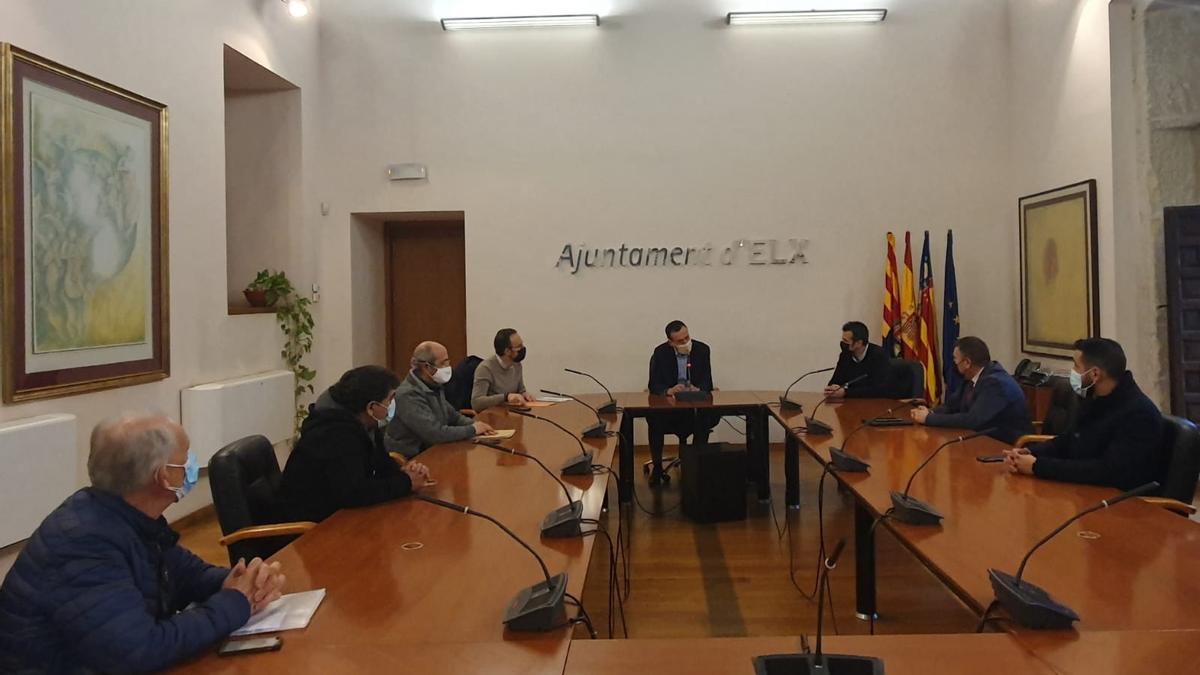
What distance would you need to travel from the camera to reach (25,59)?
3.61 metres

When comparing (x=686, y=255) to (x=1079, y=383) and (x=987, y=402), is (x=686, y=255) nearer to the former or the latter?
(x=987, y=402)

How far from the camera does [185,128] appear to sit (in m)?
4.95

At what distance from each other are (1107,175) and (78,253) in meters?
6.14

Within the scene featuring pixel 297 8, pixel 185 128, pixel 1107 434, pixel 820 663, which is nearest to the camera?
pixel 820 663

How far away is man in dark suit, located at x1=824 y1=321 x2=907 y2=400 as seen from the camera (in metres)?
5.39

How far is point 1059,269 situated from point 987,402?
269 centimetres

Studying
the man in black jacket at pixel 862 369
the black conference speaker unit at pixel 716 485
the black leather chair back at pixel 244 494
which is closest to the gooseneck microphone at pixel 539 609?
the black leather chair back at pixel 244 494

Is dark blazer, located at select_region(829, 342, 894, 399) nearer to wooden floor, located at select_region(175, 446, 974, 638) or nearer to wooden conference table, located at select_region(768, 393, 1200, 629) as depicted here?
wooden floor, located at select_region(175, 446, 974, 638)

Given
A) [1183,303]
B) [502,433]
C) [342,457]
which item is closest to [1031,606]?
[342,457]

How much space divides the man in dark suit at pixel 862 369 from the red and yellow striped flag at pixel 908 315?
1.24 m

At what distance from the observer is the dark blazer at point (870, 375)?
5.40m

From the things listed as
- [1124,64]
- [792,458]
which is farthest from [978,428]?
[1124,64]

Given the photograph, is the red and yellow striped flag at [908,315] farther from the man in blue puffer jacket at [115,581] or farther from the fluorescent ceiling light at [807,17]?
the man in blue puffer jacket at [115,581]

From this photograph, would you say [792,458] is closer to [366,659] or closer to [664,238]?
[664,238]
